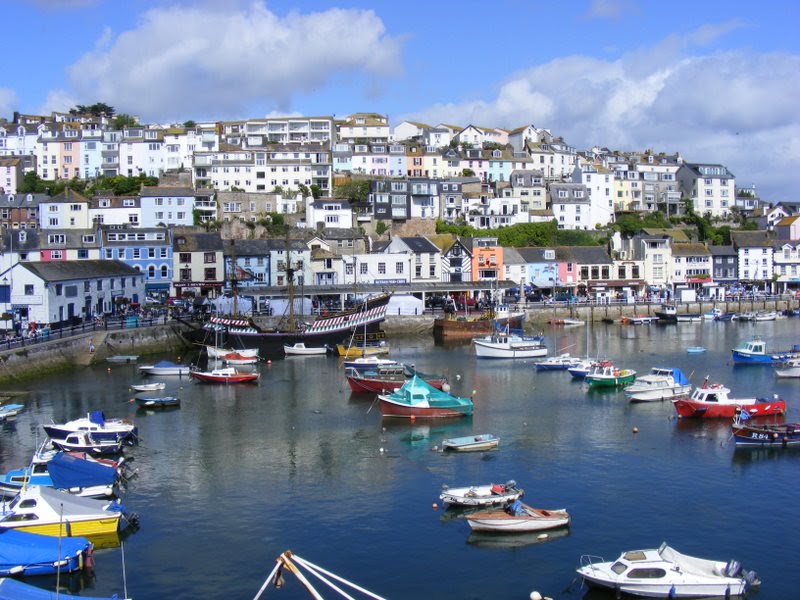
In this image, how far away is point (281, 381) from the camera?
44.0 metres

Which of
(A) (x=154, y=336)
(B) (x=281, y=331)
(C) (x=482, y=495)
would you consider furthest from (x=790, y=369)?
(A) (x=154, y=336)

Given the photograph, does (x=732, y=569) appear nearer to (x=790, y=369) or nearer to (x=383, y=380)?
(x=383, y=380)


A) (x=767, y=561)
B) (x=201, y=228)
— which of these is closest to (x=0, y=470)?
(x=767, y=561)

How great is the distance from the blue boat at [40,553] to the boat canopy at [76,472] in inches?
153

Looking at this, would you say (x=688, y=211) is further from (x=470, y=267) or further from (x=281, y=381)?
(x=281, y=381)

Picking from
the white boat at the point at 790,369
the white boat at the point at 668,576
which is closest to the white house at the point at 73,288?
the white boat at the point at 668,576

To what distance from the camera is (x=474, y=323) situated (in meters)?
62.7

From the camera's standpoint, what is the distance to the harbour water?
19938 millimetres

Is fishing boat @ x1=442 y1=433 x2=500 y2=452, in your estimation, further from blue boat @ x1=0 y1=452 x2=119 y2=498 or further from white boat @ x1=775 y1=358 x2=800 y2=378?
white boat @ x1=775 y1=358 x2=800 y2=378

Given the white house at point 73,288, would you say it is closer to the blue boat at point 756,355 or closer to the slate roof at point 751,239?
the blue boat at point 756,355

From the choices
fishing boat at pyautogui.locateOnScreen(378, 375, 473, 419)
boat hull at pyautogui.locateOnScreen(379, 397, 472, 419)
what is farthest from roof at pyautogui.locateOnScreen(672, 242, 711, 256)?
boat hull at pyautogui.locateOnScreen(379, 397, 472, 419)

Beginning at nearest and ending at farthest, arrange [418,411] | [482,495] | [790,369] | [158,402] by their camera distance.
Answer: [482,495]
[418,411]
[158,402]
[790,369]

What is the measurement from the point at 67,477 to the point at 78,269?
3418 cm

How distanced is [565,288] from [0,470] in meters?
Answer: 60.6
